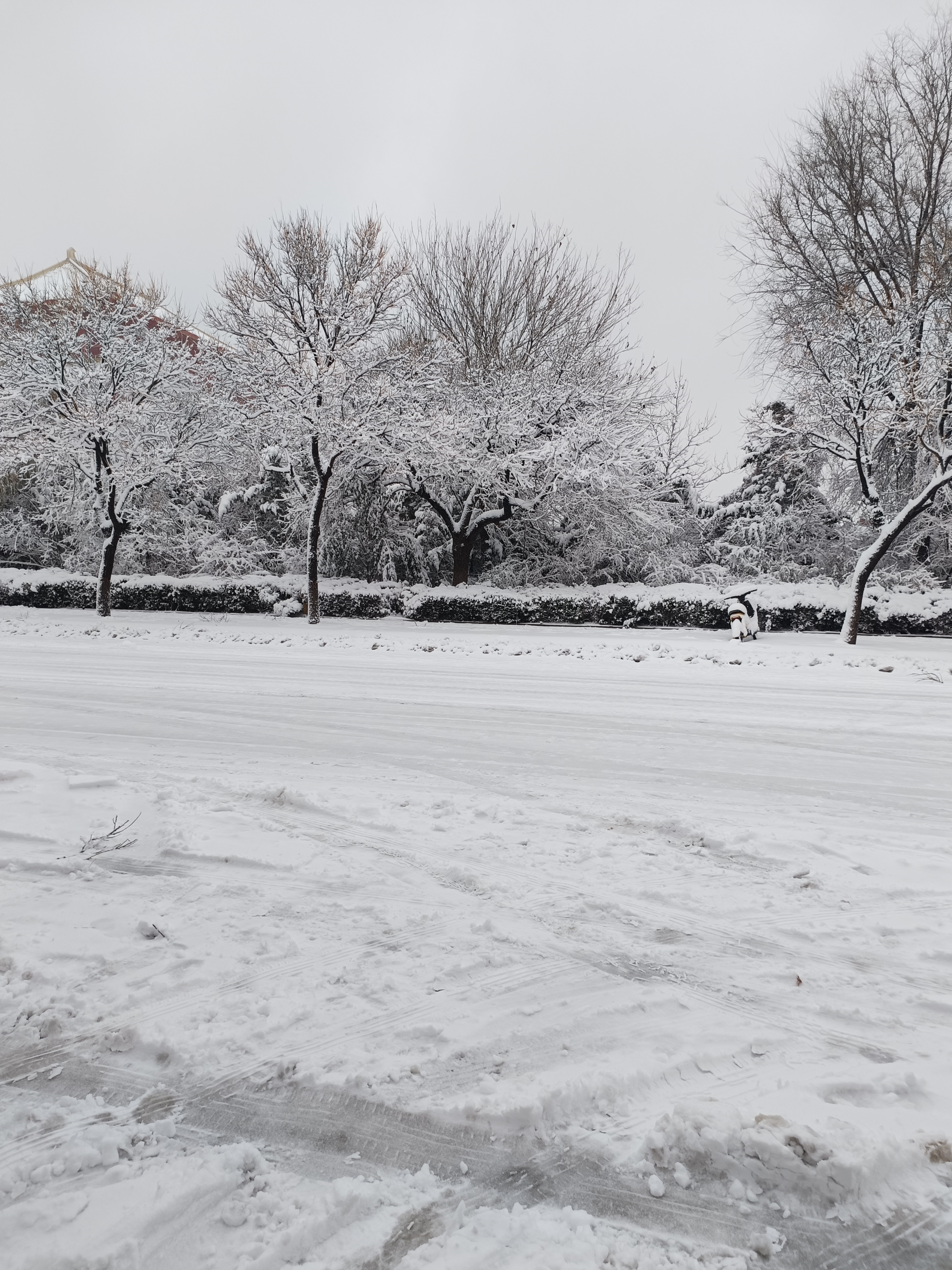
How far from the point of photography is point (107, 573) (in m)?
16.2

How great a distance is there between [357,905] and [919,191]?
20237 mm

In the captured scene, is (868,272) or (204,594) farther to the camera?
(204,594)

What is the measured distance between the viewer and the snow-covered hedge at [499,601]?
13930 millimetres

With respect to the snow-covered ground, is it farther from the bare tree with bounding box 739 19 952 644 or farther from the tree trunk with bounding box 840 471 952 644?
the bare tree with bounding box 739 19 952 644

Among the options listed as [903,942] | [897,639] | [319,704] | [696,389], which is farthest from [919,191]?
[903,942]

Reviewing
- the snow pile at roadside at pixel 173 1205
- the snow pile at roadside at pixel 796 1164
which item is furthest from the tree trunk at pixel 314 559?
the snow pile at roadside at pixel 796 1164

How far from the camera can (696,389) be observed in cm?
2181

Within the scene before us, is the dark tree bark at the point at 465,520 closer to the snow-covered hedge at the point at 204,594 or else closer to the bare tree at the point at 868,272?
the snow-covered hedge at the point at 204,594

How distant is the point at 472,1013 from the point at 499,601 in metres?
14.4

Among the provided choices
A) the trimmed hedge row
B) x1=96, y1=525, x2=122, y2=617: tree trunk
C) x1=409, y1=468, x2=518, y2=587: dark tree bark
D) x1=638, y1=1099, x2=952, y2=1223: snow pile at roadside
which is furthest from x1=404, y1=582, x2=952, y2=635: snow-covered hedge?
x1=638, y1=1099, x2=952, y2=1223: snow pile at roadside

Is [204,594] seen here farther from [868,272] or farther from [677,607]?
[868,272]

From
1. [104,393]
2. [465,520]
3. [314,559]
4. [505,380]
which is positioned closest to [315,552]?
[314,559]

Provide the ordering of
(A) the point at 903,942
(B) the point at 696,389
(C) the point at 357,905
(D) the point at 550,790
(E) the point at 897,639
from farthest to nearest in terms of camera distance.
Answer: (B) the point at 696,389 → (E) the point at 897,639 → (D) the point at 550,790 → (C) the point at 357,905 → (A) the point at 903,942

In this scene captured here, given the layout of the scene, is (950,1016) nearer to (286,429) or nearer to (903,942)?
(903,942)
